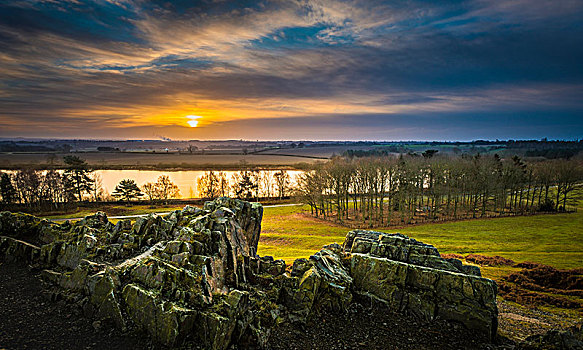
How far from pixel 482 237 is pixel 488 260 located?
1960 centimetres

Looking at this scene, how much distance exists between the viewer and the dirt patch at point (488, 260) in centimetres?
3588

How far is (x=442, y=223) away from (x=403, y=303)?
177 feet

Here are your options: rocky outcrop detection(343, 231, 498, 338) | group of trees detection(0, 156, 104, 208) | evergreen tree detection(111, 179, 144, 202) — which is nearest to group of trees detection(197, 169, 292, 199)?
evergreen tree detection(111, 179, 144, 202)

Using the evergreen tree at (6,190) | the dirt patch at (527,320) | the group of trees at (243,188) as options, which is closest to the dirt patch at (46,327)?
the dirt patch at (527,320)

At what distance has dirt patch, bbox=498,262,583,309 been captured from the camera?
82.9ft

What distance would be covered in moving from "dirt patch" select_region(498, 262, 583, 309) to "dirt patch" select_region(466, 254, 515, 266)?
2926 millimetres

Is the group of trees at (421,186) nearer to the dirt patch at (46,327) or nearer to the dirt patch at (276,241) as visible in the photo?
the dirt patch at (276,241)

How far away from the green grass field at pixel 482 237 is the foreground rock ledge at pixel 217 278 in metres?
15.3

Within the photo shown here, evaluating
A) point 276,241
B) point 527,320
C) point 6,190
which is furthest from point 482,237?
point 6,190

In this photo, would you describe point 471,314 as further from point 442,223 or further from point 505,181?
point 505,181

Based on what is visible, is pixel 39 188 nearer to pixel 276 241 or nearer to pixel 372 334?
pixel 276 241

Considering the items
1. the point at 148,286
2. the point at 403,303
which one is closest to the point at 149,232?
the point at 148,286

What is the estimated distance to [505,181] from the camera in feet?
A: 253

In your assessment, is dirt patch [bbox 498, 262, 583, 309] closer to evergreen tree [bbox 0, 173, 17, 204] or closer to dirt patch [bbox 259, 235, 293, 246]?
dirt patch [bbox 259, 235, 293, 246]
